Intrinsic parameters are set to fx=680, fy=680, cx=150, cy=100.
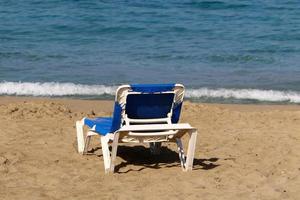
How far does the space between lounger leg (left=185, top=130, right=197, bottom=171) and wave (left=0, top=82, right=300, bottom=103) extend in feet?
18.1

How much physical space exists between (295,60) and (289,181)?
9612 mm

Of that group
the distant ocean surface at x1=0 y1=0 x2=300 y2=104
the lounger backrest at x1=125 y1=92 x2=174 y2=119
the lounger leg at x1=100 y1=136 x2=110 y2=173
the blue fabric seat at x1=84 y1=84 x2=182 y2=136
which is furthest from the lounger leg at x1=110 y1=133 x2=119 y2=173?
the distant ocean surface at x1=0 y1=0 x2=300 y2=104

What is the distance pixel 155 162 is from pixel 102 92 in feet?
17.7

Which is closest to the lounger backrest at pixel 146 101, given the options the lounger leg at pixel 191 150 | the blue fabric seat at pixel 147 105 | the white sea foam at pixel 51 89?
the blue fabric seat at pixel 147 105

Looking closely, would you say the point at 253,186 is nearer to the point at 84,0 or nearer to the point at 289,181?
the point at 289,181

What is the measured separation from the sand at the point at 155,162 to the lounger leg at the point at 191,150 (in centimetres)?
10

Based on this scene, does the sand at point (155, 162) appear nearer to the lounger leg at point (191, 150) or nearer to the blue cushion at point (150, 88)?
the lounger leg at point (191, 150)

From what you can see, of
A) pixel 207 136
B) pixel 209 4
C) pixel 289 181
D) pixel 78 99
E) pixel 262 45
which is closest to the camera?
pixel 289 181

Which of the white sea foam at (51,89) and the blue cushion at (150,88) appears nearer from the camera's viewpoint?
the blue cushion at (150,88)

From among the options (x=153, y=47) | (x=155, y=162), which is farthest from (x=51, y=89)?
(x=155, y=162)

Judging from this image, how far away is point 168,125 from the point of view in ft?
22.7

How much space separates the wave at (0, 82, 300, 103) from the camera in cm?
1269

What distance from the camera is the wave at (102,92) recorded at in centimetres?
1269

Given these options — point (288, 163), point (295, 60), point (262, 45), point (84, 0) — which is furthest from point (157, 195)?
point (84, 0)
